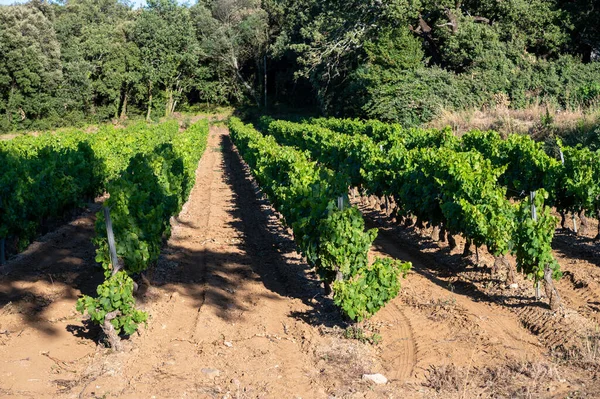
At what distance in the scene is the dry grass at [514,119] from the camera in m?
20.5

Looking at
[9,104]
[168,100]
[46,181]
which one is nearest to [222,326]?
[46,181]

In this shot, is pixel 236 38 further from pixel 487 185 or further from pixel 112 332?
pixel 112 332

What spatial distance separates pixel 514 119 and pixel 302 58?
19633mm

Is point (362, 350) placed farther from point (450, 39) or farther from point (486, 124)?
point (450, 39)

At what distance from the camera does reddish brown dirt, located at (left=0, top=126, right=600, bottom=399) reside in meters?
6.20

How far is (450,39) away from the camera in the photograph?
3212cm

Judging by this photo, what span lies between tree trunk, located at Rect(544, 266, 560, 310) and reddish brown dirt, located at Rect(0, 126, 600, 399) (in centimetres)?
18

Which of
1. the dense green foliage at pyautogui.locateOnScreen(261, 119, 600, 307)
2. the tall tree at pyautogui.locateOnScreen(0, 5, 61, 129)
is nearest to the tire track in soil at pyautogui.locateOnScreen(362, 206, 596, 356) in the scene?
the dense green foliage at pyautogui.locateOnScreen(261, 119, 600, 307)

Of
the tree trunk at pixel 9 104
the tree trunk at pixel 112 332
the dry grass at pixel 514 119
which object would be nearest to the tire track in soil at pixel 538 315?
the tree trunk at pixel 112 332

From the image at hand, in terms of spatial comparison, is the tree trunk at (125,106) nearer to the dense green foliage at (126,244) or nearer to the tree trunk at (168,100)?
the tree trunk at (168,100)

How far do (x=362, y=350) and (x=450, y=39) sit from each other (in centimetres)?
2794

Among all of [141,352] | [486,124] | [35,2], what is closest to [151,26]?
[35,2]

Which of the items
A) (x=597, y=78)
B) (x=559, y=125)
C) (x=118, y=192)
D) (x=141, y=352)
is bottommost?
(x=141, y=352)

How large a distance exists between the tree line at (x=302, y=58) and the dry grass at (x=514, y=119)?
1260 mm
